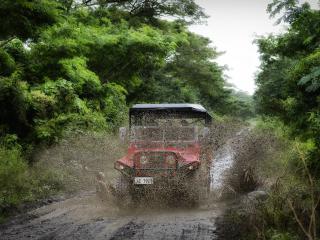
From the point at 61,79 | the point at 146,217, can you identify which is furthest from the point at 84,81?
the point at 146,217

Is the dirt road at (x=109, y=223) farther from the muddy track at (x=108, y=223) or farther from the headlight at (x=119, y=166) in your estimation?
the headlight at (x=119, y=166)

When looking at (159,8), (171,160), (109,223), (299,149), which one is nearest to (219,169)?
(171,160)

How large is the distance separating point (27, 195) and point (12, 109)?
351cm

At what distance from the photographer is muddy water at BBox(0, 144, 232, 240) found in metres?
7.47

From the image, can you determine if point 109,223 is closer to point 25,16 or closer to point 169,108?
point 169,108

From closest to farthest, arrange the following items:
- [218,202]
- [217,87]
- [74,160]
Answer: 1. [218,202]
2. [74,160]
3. [217,87]

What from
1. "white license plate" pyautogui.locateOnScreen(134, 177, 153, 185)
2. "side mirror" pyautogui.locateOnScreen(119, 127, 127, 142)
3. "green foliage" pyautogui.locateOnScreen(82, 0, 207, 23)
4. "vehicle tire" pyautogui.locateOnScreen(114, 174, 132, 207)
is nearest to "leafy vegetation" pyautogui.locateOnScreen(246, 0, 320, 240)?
"white license plate" pyautogui.locateOnScreen(134, 177, 153, 185)

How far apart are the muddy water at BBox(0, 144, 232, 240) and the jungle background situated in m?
1.04

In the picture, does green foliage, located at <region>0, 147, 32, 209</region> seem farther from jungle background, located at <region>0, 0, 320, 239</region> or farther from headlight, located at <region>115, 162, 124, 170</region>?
headlight, located at <region>115, 162, 124, 170</region>

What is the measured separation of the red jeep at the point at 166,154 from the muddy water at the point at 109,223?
52 cm

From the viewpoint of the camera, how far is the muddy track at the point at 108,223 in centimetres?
746

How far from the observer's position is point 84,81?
61.4 feet

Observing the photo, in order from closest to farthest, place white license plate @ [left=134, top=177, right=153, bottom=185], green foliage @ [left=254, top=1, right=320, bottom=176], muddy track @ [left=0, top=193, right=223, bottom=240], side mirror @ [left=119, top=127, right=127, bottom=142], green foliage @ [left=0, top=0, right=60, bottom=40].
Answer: muddy track @ [left=0, top=193, right=223, bottom=240] < green foliage @ [left=0, top=0, right=60, bottom=40] < green foliage @ [left=254, top=1, right=320, bottom=176] < white license plate @ [left=134, top=177, right=153, bottom=185] < side mirror @ [left=119, top=127, right=127, bottom=142]

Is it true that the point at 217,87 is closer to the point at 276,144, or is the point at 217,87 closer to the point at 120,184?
the point at 276,144
